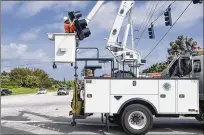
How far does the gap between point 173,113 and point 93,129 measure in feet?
9.19

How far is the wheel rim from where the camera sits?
1060 centimetres

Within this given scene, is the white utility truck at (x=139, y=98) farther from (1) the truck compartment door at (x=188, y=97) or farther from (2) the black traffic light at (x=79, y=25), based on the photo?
(2) the black traffic light at (x=79, y=25)

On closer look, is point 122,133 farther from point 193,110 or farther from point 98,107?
point 193,110

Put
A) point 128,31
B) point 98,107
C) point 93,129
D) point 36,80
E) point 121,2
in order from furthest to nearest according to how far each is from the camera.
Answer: point 36,80 < point 128,31 < point 121,2 < point 93,129 < point 98,107

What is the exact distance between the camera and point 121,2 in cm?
2147

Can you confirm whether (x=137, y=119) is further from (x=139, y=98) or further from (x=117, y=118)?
(x=117, y=118)

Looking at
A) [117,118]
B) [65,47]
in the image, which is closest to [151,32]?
[117,118]

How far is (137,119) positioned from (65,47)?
10.1 ft

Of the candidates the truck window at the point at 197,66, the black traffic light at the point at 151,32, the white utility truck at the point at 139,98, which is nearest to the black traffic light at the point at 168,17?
the black traffic light at the point at 151,32

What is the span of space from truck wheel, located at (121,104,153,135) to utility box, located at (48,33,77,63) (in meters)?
2.31

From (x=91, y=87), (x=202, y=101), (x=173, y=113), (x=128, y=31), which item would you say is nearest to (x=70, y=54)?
(x=91, y=87)

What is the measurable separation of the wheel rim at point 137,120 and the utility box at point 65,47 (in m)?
2.46

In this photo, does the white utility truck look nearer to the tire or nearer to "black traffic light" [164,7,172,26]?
the tire

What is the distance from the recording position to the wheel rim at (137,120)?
10602mm
